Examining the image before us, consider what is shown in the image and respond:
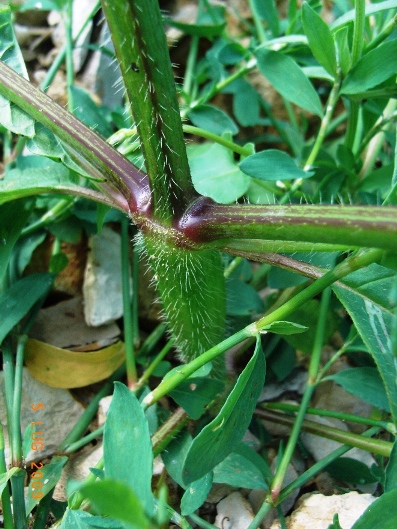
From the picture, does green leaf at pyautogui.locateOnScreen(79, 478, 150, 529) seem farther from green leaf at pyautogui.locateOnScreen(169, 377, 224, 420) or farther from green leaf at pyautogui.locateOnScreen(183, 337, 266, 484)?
green leaf at pyautogui.locateOnScreen(169, 377, 224, 420)

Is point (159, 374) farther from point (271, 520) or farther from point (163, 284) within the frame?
point (271, 520)

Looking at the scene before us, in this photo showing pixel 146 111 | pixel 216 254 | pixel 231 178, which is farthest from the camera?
pixel 231 178

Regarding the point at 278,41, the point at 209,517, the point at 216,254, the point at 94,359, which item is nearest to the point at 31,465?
the point at 94,359

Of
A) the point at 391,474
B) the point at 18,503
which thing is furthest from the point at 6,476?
the point at 391,474

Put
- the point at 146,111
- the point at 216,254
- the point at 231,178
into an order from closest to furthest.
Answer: the point at 146,111 → the point at 216,254 → the point at 231,178

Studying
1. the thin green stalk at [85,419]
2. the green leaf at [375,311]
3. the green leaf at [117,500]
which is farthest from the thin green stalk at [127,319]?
the green leaf at [117,500]

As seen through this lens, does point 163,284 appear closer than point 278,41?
Yes

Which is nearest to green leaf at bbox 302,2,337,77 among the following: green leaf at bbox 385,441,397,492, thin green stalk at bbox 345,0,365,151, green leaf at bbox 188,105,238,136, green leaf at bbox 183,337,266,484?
thin green stalk at bbox 345,0,365,151
